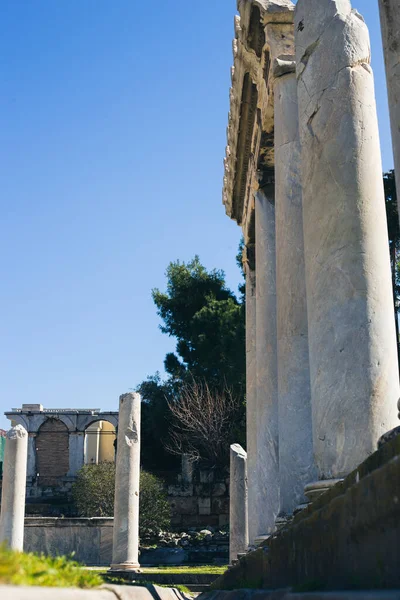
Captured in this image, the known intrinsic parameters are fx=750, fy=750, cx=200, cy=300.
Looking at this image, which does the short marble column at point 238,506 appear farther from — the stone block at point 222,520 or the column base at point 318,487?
the stone block at point 222,520

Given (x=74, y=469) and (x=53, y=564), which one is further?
(x=74, y=469)

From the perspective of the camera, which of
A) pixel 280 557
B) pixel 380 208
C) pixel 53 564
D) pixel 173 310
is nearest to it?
pixel 53 564

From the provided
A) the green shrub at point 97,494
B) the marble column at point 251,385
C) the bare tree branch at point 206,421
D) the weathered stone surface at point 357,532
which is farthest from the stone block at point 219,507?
the weathered stone surface at point 357,532

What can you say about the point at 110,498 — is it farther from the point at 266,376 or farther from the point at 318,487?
the point at 318,487

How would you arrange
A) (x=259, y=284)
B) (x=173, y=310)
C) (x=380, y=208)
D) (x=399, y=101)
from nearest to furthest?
1. (x=399, y=101)
2. (x=380, y=208)
3. (x=259, y=284)
4. (x=173, y=310)

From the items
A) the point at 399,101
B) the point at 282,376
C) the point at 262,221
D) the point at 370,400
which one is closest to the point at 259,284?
the point at 262,221

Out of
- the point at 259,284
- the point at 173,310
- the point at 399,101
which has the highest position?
the point at 173,310

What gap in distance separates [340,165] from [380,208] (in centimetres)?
63

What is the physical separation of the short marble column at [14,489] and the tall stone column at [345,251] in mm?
18783

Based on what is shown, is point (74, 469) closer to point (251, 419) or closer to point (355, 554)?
point (251, 419)

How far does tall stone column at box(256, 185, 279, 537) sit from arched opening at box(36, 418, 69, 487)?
42231mm

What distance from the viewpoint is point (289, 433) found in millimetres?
10766

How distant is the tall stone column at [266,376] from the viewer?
14.3 metres

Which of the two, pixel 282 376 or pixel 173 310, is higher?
pixel 173 310
